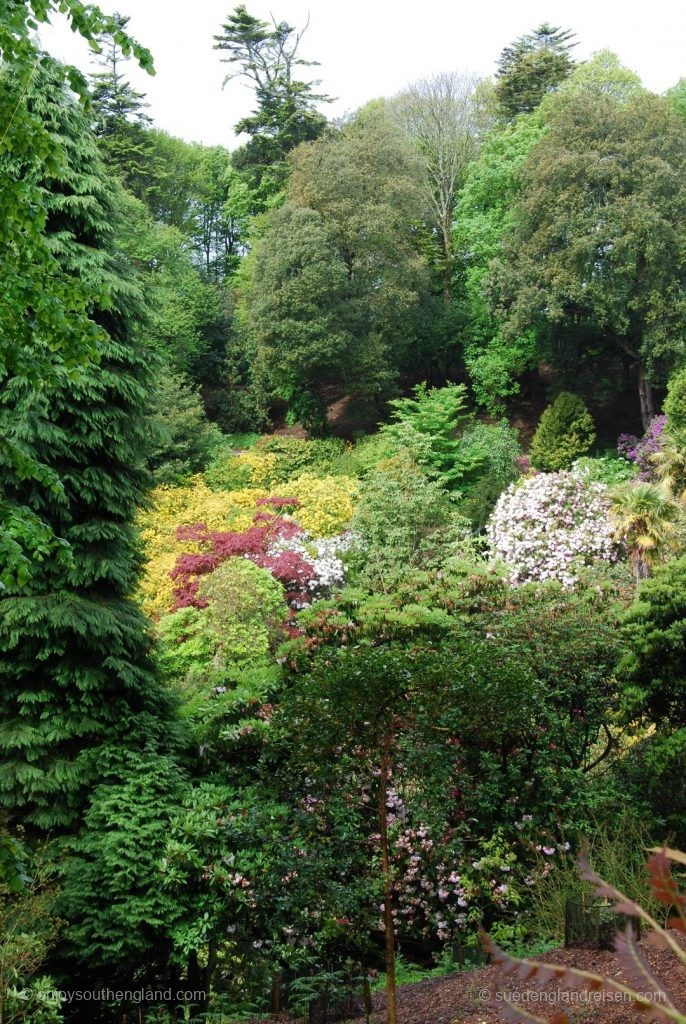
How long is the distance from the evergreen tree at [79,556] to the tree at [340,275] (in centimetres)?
1581

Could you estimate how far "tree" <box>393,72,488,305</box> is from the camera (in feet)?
98.1

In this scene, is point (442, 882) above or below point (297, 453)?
below

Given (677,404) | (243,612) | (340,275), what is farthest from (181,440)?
(243,612)

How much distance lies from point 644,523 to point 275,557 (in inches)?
234

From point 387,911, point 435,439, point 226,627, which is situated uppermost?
point 435,439

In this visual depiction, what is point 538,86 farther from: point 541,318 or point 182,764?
point 182,764

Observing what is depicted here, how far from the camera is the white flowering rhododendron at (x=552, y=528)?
16453 mm

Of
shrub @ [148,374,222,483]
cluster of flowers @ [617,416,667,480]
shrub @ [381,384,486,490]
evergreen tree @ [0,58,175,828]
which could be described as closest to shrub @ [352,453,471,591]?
shrub @ [381,384,486,490]

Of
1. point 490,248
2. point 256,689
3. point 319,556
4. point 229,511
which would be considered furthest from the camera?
point 490,248

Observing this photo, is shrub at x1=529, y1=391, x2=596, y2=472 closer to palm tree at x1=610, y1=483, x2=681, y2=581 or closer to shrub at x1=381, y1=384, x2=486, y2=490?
shrub at x1=381, y1=384, x2=486, y2=490

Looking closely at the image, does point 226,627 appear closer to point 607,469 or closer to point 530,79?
point 607,469

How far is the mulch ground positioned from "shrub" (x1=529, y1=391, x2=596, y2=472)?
17.0m

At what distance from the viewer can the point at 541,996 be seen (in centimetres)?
492

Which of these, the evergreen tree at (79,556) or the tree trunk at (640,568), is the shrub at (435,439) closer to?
the tree trunk at (640,568)
